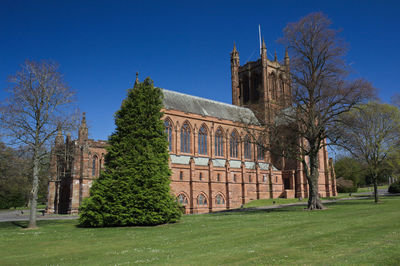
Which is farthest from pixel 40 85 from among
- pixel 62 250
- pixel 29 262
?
pixel 29 262

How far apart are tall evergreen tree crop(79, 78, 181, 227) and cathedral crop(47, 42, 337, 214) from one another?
608 inches

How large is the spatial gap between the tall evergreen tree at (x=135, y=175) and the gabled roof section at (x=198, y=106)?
22.1 m

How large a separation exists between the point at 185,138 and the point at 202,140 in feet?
10.5

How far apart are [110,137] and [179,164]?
19.2 meters

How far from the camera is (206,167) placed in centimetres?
4528

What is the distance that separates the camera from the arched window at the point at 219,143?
5162 centimetres

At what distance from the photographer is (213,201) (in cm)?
4434

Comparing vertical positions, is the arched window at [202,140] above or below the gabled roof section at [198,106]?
below

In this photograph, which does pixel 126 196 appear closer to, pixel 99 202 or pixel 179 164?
pixel 99 202

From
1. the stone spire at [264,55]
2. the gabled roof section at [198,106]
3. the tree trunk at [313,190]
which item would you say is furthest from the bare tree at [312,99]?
the stone spire at [264,55]

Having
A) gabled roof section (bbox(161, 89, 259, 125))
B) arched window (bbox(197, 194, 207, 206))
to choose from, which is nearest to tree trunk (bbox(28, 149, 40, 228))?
arched window (bbox(197, 194, 207, 206))

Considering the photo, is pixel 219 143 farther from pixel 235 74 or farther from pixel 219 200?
pixel 235 74

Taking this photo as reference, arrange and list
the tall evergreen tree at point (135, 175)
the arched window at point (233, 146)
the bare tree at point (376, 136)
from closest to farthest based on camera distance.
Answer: the tall evergreen tree at point (135, 175)
the bare tree at point (376, 136)
the arched window at point (233, 146)

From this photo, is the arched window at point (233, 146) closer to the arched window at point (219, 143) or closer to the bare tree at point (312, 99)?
the arched window at point (219, 143)
